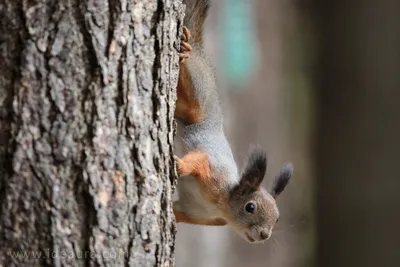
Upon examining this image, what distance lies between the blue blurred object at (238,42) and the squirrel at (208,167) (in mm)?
1200

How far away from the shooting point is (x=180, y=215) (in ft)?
6.38

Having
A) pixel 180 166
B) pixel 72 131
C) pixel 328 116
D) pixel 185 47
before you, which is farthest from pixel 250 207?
pixel 328 116

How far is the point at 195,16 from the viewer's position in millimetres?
1832

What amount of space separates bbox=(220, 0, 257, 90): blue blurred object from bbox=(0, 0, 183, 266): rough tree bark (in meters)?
1.82

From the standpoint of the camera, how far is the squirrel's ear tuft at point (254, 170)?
6.22 feet

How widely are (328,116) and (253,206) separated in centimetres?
162

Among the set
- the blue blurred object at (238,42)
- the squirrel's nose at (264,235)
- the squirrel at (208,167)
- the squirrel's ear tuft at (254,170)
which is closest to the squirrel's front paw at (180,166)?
the squirrel at (208,167)

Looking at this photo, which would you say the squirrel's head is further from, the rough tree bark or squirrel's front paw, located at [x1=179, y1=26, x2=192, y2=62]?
the rough tree bark

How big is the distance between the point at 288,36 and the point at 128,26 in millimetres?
2204

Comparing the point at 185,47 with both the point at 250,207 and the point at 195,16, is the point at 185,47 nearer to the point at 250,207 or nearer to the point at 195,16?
the point at 195,16

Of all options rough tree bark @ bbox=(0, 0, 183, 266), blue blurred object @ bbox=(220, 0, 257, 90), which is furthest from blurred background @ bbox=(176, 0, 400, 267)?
rough tree bark @ bbox=(0, 0, 183, 266)

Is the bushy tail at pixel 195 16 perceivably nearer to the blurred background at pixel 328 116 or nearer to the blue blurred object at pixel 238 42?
the blue blurred object at pixel 238 42

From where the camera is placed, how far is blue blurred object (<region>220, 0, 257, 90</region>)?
313 centimetres

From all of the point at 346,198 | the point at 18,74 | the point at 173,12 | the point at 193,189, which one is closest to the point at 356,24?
the point at 346,198
